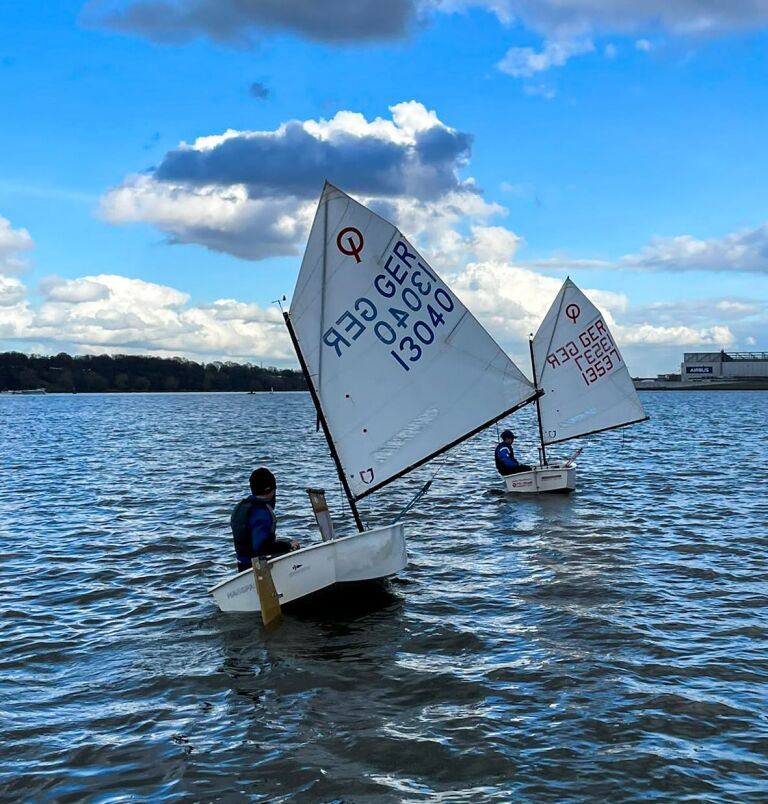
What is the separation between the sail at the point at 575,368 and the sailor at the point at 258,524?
1688 centimetres

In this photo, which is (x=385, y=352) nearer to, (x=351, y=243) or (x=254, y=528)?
(x=351, y=243)

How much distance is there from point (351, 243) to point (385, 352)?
5.99 feet

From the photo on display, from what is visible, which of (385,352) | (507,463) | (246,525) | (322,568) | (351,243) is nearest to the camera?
(322,568)

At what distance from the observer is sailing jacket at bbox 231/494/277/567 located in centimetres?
1213

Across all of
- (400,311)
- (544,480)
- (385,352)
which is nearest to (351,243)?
(400,311)

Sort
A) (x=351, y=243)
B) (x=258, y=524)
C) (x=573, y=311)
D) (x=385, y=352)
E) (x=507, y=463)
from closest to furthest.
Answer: (x=258, y=524) → (x=351, y=243) → (x=385, y=352) → (x=507, y=463) → (x=573, y=311)

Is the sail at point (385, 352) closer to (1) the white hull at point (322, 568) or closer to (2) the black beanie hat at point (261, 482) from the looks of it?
(1) the white hull at point (322, 568)

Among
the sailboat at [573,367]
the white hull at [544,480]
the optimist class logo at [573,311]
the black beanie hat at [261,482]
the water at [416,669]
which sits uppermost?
the optimist class logo at [573,311]

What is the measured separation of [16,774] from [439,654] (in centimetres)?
514

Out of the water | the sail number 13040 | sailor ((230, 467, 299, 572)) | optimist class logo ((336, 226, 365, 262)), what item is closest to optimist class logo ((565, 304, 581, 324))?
the water

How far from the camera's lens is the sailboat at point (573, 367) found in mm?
27750

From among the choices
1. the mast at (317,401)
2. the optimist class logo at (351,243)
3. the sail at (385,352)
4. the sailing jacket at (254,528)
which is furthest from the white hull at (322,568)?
the optimist class logo at (351,243)

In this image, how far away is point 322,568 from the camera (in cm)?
1202

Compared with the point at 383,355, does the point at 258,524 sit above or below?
below
